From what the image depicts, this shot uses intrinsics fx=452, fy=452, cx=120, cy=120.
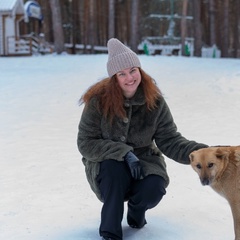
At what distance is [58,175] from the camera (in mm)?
5465

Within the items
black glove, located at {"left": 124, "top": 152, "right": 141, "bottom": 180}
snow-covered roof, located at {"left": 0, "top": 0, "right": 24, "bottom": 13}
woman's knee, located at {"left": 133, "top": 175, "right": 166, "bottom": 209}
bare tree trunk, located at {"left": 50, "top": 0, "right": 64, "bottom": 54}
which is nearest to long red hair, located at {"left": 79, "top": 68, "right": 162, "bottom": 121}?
black glove, located at {"left": 124, "top": 152, "right": 141, "bottom": 180}

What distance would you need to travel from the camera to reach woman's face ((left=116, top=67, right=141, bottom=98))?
3439mm

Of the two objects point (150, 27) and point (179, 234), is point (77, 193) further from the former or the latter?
point (150, 27)

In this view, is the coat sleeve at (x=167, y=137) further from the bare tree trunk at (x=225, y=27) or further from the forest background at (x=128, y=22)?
the forest background at (x=128, y=22)

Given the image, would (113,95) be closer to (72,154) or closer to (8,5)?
(72,154)

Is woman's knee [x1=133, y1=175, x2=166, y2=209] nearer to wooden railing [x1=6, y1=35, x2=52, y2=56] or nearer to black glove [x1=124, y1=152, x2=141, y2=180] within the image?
black glove [x1=124, y1=152, x2=141, y2=180]

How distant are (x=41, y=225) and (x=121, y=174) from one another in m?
0.97

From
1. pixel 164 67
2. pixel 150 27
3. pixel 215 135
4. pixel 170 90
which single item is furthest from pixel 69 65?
pixel 150 27

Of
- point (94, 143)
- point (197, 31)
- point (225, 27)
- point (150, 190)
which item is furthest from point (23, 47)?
point (150, 190)

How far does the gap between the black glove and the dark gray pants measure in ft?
0.20

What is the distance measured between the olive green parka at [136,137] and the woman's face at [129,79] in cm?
8

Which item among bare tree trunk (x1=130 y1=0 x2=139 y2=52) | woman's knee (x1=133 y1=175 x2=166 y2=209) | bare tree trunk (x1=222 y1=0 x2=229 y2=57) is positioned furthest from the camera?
bare tree trunk (x1=222 y1=0 x2=229 y2=57)

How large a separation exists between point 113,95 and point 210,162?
35.3 inches

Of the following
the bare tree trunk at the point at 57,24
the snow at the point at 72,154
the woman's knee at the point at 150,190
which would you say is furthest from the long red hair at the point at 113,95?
the bare tree trunk at the point at 57,24
